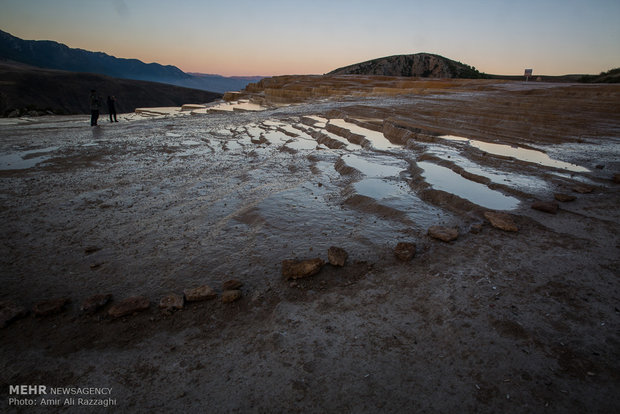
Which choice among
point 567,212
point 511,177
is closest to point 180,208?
point 567,212

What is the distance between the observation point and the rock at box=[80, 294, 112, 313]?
2162 millimetres

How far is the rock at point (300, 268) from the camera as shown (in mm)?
2502

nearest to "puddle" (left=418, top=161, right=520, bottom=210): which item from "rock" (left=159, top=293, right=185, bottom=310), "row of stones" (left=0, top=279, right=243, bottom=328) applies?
"row of stones" (left=0, top=279, right=243, bottom=328)

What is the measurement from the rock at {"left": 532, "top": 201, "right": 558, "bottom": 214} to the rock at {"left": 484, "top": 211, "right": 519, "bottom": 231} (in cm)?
54

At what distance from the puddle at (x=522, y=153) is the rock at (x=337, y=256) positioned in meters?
5.06

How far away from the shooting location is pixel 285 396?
61.4 inches

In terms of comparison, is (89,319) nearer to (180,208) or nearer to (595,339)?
(180,208)

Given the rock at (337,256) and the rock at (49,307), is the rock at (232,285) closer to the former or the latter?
the rock at (337,256)

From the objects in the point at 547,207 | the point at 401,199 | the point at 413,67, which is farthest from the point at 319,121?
the point at 413,67

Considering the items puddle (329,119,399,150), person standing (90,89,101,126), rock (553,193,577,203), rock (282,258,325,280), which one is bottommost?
rock (282,258,325,280)

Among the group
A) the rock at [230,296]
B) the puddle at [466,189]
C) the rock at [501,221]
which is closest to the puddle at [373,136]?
the puddle at [466,189]

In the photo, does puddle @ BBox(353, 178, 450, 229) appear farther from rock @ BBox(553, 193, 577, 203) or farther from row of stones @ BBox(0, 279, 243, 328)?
row of stones @ BBox(0, 279, 243, 328)

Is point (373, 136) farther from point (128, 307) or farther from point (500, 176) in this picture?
point (128, 307)

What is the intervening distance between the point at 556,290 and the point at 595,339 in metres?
0.50
